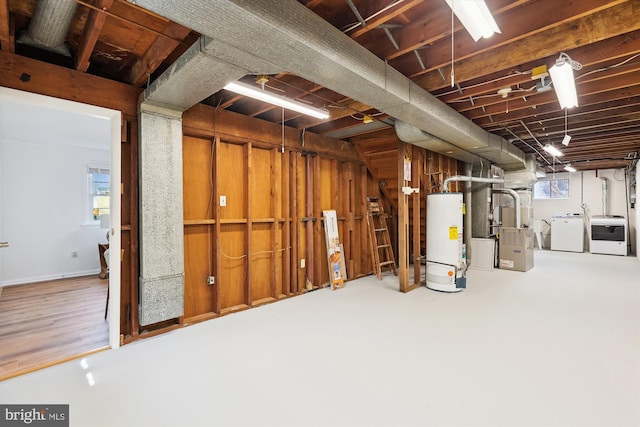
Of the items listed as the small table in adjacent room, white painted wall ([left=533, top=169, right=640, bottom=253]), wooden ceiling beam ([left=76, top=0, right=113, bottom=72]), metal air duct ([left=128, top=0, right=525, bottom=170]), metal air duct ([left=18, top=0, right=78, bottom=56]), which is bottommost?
the small table in adjacent room

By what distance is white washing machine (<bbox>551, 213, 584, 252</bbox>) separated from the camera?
861cm

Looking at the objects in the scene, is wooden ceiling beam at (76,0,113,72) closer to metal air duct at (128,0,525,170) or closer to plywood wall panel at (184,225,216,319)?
metal air duct at (128,0,525,170)

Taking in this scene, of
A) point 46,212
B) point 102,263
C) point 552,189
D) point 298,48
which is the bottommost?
point 102,263

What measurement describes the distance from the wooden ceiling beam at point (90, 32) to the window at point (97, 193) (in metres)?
4.31

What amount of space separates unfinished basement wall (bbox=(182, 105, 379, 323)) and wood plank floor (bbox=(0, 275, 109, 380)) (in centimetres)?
101

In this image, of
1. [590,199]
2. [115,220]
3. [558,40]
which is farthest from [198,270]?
[590,199]

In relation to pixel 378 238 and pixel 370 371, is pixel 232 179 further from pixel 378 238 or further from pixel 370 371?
pixel 378 238

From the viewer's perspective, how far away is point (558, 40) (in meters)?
2.43

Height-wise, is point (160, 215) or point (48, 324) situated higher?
point (160, 215)

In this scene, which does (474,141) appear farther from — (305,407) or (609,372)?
(305,407)

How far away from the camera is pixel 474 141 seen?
447 cm

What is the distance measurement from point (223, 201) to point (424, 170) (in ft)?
12.0

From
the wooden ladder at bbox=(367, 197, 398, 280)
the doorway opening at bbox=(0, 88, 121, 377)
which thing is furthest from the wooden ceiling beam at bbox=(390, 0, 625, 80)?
the doorway opening at bbox=(0, 88, 121, 377)

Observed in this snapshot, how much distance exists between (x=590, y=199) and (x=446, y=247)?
7990 mm
